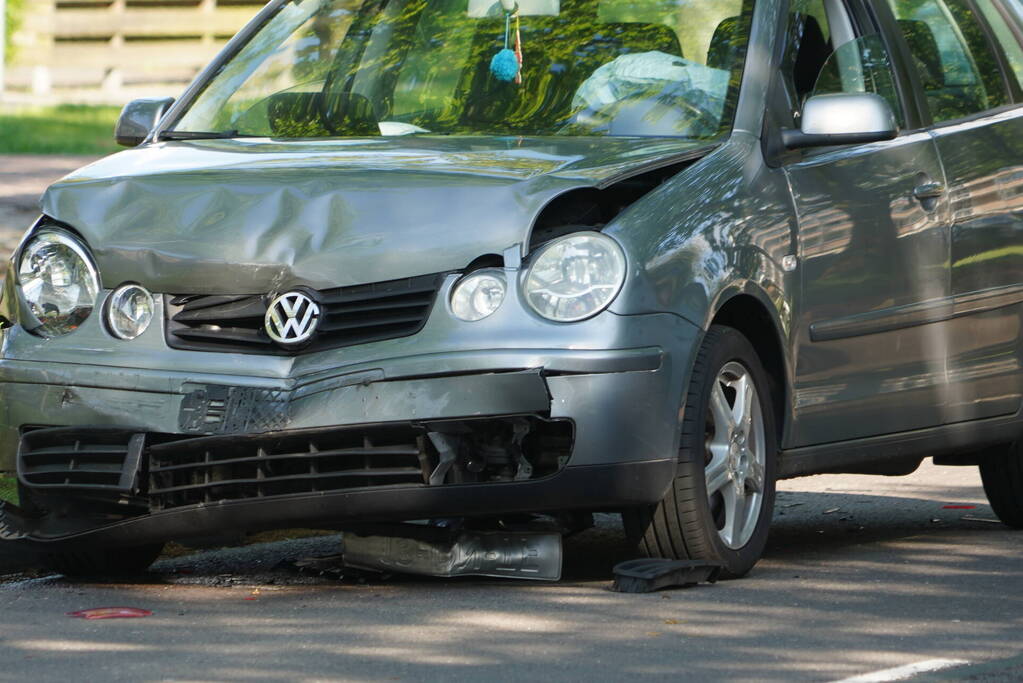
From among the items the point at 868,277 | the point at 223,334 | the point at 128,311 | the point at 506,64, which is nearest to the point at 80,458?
the point at 128,311

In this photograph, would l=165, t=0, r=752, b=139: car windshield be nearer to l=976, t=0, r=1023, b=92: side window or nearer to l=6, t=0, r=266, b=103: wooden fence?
l=976, t=0, r=1023, b=92: side window

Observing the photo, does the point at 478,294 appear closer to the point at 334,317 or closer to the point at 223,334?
the point at 334,317

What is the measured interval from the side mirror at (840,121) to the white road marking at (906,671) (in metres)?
1.86

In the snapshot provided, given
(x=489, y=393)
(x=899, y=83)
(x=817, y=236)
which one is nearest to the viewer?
(x=489, y=393)

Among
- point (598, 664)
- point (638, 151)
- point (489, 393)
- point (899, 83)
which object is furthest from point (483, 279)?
point (899, 83)

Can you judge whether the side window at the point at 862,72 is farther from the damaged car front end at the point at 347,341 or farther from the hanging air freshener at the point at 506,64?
the hanging air freshener at the point at 506,64

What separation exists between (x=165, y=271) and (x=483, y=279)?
0.88 metres

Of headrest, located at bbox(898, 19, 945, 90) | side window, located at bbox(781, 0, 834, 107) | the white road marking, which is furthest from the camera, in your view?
headrest, located at bbox(898, 19, 945, 90)

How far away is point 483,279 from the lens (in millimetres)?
5730

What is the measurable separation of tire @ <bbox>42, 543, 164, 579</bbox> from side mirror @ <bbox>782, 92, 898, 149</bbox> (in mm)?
2256

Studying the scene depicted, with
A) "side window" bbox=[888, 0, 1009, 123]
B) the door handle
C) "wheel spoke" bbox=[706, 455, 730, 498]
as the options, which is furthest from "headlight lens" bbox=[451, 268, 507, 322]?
Answer: "side window" bbox=[888, 0, 1009, 123]

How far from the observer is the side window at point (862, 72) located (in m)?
6.98

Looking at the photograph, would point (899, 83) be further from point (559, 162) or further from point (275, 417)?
point (275, 417)

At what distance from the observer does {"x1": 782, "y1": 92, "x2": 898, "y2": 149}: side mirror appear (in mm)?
6418
